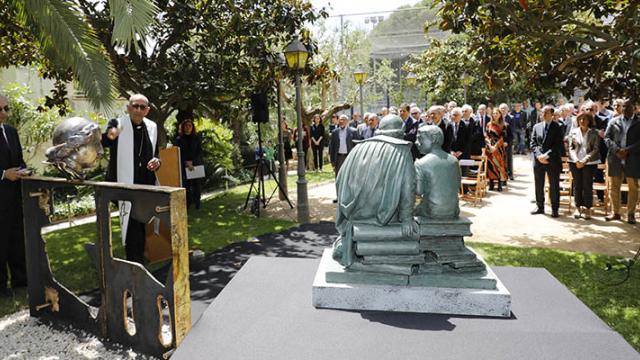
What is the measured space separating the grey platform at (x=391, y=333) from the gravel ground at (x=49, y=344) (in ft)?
3.19

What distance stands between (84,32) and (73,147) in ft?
6.71

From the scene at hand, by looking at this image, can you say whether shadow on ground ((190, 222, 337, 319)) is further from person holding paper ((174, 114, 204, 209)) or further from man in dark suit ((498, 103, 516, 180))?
man in dark suit ((498, 103, 516, 180))

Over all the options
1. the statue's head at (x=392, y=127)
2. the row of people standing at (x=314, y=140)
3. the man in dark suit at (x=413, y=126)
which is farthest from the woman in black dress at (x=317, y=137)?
the statue's head at (x=392, y=127)

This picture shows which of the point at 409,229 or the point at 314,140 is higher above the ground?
the point at 314,140

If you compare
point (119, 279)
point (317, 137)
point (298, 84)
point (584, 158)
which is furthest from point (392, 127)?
point (317, 137)

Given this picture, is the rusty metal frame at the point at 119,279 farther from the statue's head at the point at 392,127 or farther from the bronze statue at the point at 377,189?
the statue's head at the point at 392,127

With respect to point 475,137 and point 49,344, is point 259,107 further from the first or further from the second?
point 49,344

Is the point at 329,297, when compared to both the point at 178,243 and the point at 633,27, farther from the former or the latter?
the point at 633,27

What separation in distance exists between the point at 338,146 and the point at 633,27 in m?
6.23

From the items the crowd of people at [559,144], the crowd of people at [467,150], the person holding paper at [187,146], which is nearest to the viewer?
the crowd of people at [467,150]

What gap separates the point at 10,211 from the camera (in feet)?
15.9

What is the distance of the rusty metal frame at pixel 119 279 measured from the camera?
10.7 ft

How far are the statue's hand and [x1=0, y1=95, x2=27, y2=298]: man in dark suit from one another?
4.01 m

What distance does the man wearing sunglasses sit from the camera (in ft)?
16.9
